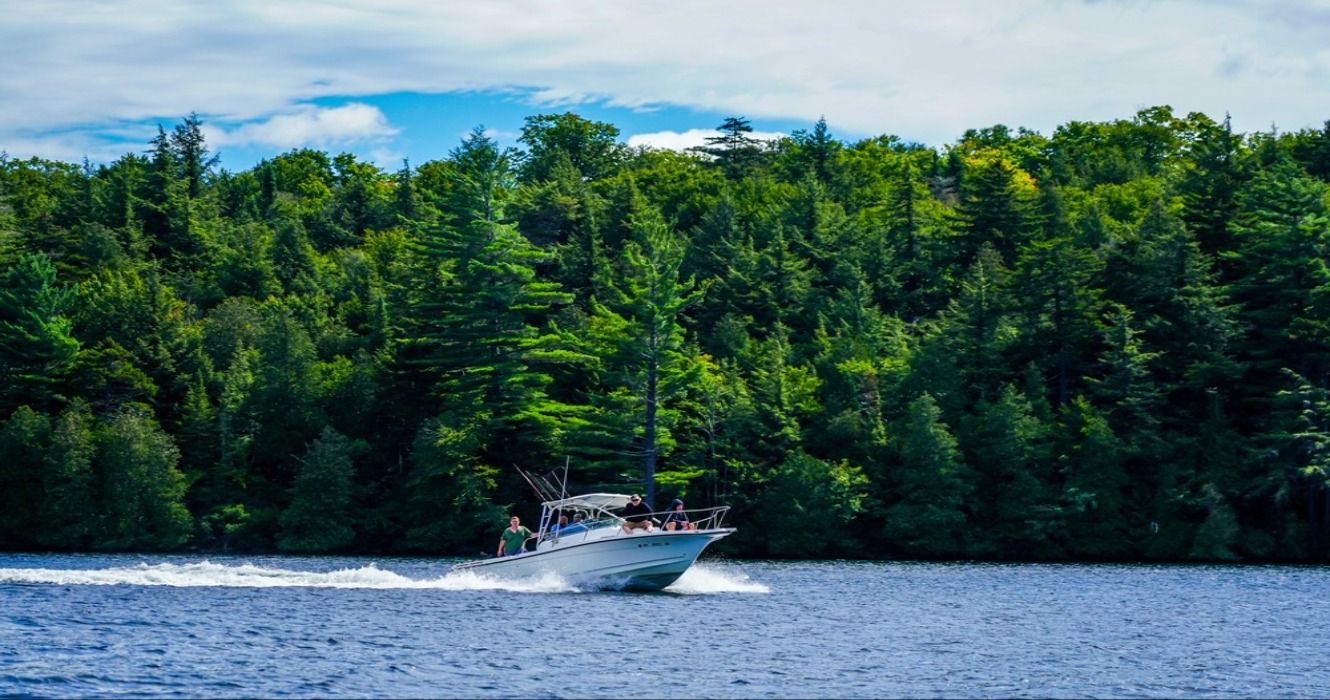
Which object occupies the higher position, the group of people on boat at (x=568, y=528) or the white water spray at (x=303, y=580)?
the group of people on boat at (x=568, y=528)

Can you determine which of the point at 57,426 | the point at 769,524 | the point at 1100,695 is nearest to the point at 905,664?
the point at 1100,695

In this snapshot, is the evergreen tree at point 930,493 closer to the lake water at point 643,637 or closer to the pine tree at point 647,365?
the pine tree at point 647,365

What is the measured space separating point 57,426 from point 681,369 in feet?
108

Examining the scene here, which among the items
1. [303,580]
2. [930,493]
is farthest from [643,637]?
[930,493]

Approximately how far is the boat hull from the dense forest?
3087 centimetres

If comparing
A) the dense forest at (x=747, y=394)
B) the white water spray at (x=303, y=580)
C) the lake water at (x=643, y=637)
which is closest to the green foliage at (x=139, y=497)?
the dense forest at (x=747, y=394)

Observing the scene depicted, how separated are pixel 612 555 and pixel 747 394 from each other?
3781 cm

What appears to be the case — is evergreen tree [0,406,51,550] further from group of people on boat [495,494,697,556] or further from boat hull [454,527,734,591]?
boat hull [454,527,734,591]

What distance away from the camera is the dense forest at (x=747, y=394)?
77.5 m

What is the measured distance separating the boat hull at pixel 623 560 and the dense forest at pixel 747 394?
101ft

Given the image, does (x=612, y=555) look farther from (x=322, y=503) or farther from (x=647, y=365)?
(x=322, y=503)

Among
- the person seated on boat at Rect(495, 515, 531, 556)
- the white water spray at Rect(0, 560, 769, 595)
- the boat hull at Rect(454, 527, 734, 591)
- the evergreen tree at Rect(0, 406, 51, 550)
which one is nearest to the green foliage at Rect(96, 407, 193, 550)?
the evergreen tree at Rect(0, 406, 51, 550)

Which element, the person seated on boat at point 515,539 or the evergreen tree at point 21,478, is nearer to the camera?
the person seated on boat at point 515,539

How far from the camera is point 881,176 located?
148 m
